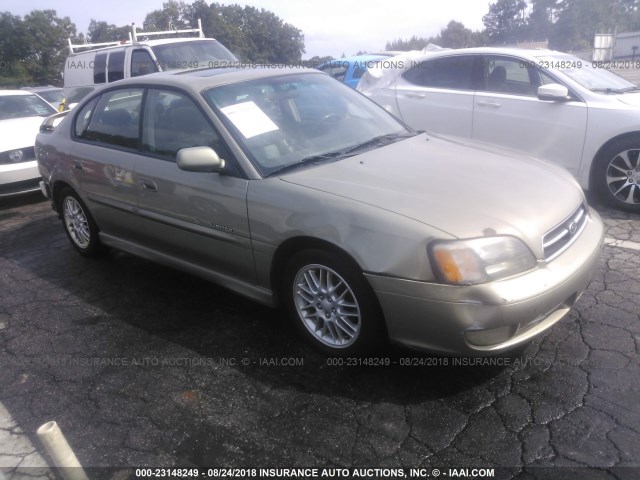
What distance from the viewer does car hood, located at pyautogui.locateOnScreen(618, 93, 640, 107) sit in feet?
16.6

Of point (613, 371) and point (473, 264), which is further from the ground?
point (473, 264)

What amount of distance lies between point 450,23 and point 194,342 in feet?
197

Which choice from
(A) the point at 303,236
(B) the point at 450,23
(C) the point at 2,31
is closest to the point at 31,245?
(A) the point at 303,236

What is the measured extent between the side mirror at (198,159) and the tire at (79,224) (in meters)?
1.83

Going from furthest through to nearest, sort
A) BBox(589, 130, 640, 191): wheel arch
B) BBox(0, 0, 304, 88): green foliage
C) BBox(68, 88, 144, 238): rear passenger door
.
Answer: BBox(0, 0, 304, 88): green foliage
BBox(589, 130, 640, 191): wheel arch
BBox(68, 88, 144, 238): rear passenger door

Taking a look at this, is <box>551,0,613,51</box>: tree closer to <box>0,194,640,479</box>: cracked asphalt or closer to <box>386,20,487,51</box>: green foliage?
<box>386,20,487,51</box>: green foliage

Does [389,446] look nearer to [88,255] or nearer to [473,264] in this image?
[473,264]

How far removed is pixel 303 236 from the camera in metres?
2.88

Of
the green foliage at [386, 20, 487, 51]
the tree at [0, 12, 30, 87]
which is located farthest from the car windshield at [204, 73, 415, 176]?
the tree at [0, 12, 30, 87]

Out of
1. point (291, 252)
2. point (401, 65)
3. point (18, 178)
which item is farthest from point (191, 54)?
point (291, 252)

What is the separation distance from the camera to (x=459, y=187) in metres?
2.88

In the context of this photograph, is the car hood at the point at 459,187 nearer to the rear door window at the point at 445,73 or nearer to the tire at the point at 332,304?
the tire at the point at 332,304

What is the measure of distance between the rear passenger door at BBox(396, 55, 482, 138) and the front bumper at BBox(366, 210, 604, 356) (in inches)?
141

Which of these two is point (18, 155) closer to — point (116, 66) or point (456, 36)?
point (116, 66)
